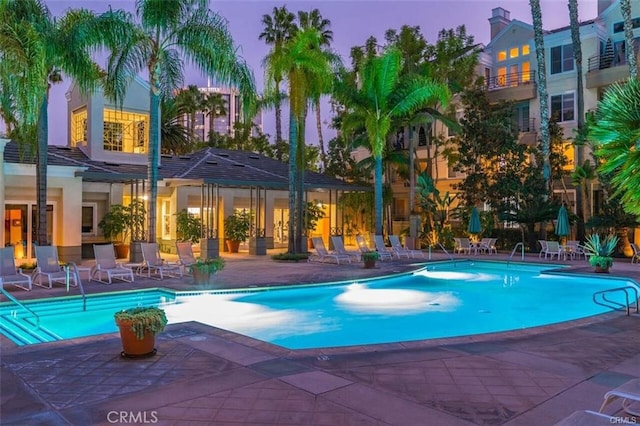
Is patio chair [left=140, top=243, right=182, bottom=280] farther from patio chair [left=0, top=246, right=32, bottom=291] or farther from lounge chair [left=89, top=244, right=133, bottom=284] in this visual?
patio chair [left=0, top=246, right=32, bottom=291]

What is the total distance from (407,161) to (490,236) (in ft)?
21.6

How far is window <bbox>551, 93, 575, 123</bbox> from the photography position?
27.2m

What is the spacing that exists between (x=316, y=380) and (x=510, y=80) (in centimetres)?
2917

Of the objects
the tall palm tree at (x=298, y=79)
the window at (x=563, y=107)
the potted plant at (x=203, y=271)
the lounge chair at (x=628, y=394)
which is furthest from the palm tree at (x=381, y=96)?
the lounge chair at (x=628, y=394)

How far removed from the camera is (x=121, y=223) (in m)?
19.9

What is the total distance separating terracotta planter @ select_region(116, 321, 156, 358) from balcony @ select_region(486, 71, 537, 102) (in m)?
26.1

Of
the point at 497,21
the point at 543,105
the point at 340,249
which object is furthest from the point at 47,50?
the point at 497,21

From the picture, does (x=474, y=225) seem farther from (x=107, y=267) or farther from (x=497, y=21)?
(x=497, y=21)

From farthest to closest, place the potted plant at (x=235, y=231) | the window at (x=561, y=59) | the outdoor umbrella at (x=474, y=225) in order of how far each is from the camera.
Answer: the window at (x=561, y=59), the potted plant at (x=235, y=231), the outdoor umbrella at (x=474, y=225)

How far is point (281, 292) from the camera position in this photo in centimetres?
1288

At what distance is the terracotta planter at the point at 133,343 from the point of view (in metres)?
6.00

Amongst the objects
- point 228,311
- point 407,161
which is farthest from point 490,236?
point 228,311

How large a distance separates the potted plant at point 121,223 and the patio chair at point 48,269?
6.91 meters

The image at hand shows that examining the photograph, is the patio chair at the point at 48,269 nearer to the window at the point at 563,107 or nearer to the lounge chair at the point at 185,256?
the lounge chair at the point at 185,256
